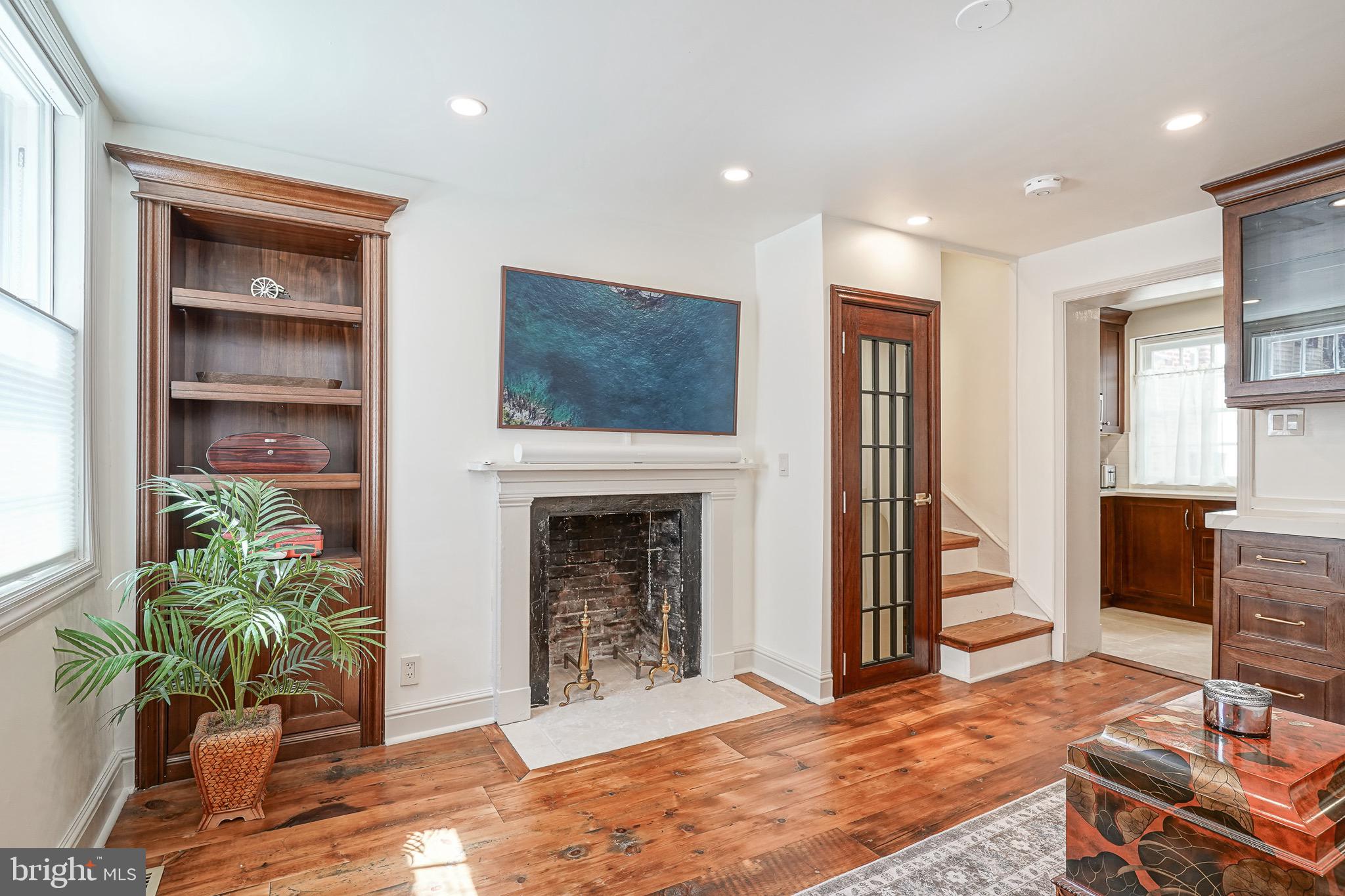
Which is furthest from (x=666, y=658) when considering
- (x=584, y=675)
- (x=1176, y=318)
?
(x=1176, y=318)

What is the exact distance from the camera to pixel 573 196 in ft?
10.7

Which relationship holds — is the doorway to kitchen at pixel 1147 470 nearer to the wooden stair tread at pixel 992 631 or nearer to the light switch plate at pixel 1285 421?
the wooden stair tread at pixel 992 631

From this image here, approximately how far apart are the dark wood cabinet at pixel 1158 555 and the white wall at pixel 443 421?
4.66 m

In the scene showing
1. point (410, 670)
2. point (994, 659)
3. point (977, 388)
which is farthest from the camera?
point (977, 388)

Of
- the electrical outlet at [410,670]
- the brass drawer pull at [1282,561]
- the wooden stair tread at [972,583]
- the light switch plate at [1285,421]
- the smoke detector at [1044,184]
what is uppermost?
the smoke detector at [1044,184]

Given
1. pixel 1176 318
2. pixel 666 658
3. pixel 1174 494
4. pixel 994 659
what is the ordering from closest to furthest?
pixel 666 658 → pixel 994 659 → pixel 1174 494 → pixel 1176 318

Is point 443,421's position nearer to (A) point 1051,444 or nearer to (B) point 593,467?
(B) point 593,467

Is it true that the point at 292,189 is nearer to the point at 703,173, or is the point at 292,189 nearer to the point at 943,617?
the point at 703,173

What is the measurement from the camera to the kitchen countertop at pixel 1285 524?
A: 276 centimetres

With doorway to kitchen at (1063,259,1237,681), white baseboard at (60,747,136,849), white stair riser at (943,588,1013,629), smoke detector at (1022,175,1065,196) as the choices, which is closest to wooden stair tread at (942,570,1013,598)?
white stair riser at (943,588,1013,629)

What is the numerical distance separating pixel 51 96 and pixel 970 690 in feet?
14.7

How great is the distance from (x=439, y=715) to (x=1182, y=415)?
18.7ft

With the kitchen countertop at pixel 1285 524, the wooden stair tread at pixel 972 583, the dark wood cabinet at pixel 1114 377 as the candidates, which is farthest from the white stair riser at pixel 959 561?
the dark wood cabinet at pixel 1114 377

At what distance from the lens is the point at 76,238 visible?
2.19 meters
